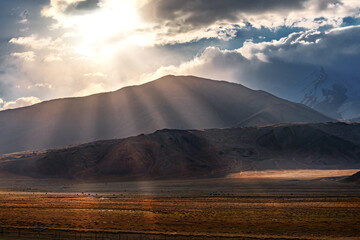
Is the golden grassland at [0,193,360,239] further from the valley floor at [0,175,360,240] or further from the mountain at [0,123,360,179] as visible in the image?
the mountain at [0,123,360,179]

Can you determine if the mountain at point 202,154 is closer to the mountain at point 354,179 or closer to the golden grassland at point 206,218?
the mountain at point 354,179

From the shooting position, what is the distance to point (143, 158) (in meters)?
144

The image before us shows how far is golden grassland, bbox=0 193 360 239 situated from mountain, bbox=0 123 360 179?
7575cm

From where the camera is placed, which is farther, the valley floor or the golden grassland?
the golden grassland

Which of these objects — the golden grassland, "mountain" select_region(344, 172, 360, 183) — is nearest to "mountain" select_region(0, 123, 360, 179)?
"mountain" select_region(344, 172, 360, 183)

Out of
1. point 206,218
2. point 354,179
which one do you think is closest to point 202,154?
point 354,179

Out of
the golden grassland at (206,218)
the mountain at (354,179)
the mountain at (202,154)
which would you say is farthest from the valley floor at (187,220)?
the mountain at (202,154)

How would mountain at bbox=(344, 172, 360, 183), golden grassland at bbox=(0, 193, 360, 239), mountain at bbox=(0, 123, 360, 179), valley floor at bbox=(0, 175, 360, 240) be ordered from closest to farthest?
valley floor at bbox=(0, 175, 360, 240)
golden grassland at bbox=(0, 193, 360, 239)
mountain at bbox=(344, 172, 360, 183)
mountain at bbox=(0, 123, 360, 179)

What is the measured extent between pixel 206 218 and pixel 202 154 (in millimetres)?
110895

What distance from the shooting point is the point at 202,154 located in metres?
154

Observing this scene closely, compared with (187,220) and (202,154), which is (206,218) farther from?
(202,154)

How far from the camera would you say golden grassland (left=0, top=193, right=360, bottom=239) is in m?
36.2

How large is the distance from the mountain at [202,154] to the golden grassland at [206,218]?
75753 millimetres

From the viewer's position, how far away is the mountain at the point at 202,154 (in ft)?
456
